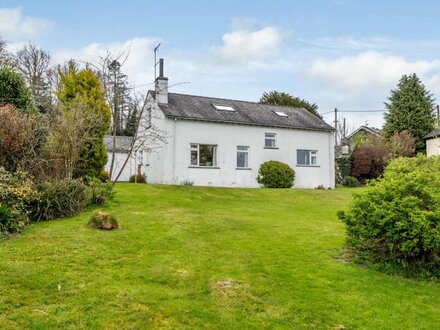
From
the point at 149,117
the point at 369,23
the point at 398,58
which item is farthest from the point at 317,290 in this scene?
the point at 149,117

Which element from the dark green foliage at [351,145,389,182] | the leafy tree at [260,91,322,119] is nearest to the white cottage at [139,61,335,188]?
the dark green foliage at [351,145,389,182]

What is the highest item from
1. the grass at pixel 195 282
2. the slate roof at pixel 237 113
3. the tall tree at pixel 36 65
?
the tall tree at pixel 36 65

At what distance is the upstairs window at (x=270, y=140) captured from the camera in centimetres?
2533

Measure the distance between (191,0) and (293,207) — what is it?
8768mm

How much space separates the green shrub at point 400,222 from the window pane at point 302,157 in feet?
58.8

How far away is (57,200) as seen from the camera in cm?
1086

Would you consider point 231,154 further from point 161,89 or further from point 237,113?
point 161,89

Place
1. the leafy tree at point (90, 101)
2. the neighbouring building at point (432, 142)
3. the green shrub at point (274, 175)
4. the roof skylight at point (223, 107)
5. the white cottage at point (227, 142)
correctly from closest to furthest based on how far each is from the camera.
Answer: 1. the leafy tree at point (90, 101)
2. the white cottage at point (227, 142)
3. the green shrub at point (274, 175)
4. the roof skylight at point (223, 107)
5. the neighbouring building at point (432, 142)

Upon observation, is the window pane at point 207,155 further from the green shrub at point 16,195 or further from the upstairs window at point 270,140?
the green shrub at point 16,195

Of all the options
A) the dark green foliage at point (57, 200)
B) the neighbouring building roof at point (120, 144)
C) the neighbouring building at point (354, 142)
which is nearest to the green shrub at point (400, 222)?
the dark green foliage at point (57, 200)

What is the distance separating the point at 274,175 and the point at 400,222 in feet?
56.0

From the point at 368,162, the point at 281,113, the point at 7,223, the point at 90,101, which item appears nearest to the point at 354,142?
the point at 368,162

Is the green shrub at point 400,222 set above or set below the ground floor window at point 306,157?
below

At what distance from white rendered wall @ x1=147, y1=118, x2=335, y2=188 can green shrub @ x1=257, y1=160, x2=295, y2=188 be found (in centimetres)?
47
